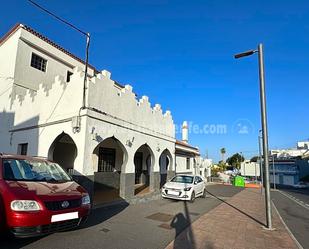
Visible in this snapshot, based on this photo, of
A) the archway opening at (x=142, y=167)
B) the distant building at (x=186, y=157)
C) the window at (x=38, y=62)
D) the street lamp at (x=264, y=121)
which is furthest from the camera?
the distant building at (x=186, y=157)

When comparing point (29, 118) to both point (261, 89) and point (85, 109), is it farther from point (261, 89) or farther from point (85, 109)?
point (261, 89)

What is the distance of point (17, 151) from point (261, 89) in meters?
11.9

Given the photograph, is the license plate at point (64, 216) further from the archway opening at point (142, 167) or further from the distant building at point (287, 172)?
the distant building at point (287, 172)

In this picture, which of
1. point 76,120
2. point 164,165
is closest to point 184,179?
point 164,165

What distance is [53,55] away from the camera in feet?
53.1

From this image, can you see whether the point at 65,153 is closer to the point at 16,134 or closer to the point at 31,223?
the point at 16,134

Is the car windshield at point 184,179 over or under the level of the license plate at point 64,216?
over

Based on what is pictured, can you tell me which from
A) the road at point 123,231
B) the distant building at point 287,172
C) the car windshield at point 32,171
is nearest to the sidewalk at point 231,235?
the road at point 123,231

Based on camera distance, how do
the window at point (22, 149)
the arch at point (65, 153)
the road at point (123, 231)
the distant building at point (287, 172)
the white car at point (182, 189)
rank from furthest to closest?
the distant building at point (287, 172) < the arch at point (65, 153) < the window at point (22, 149) < the white car at point (182, 189) < the road at point (123, 231)

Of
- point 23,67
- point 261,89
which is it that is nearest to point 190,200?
point 261,89

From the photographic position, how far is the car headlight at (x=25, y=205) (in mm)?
4418

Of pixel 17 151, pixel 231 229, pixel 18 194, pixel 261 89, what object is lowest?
pixel 231 229

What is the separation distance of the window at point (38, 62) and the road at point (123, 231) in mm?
10714

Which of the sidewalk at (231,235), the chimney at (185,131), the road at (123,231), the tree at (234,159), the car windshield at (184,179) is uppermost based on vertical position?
the chimney at (185,131)
